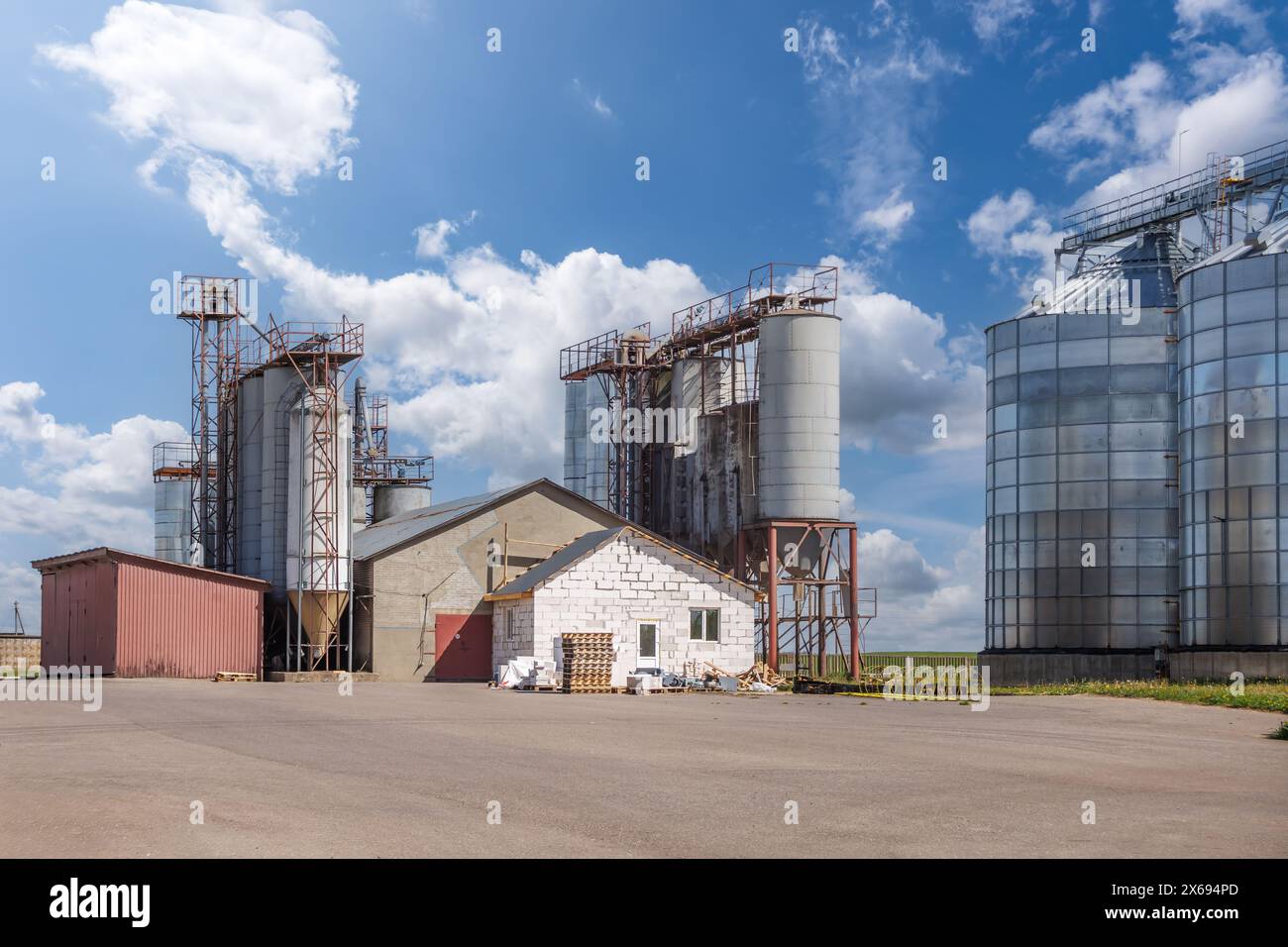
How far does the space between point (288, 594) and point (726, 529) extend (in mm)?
16747

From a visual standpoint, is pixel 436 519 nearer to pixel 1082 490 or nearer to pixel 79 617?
pixel 79 617

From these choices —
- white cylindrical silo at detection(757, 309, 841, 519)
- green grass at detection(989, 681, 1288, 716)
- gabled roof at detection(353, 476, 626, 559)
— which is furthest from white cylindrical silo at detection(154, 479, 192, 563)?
green grass at detection(989, 681, 1288, 716)

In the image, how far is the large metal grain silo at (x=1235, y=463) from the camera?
4000cm

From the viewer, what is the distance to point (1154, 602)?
4766 cm

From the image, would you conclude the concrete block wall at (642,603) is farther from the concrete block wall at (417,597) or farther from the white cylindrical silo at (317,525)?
the white cylindrical silo at (317,525)

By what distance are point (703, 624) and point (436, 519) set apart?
14.6 meters

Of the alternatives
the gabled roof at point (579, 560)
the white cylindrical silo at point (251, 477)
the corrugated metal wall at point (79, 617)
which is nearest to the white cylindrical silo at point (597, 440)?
the white cylindrical silo at point (251, 477)

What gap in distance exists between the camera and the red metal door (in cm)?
4834

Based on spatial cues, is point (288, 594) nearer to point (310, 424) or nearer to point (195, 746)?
point (310, 424)

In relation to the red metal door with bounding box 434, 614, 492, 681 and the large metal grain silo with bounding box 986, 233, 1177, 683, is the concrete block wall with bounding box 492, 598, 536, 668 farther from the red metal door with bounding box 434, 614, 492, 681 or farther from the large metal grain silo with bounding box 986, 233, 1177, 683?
the large metal grain silo with bounding box 986, 233, 1177, 683

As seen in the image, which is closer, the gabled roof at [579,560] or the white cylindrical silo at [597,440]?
the gabled roof at [579,560]

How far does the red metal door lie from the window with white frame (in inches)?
335

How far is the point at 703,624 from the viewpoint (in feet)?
145
